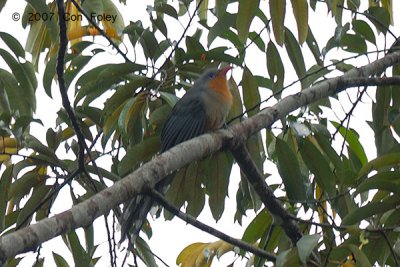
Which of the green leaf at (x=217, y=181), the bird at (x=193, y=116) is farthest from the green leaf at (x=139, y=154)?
the green leaf at (x=217, y=181)

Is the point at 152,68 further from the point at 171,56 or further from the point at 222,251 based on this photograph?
the point at 222,251

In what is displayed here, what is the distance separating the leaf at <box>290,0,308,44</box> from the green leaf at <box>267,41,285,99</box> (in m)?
0.44

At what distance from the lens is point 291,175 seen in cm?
405

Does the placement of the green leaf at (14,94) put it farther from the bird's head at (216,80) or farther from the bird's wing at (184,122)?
the bird's head at (216,80)

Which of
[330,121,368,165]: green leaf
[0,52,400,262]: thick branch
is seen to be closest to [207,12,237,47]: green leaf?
[0,52,400,262]: thick branch

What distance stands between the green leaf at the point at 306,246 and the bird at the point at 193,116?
3.53 feet

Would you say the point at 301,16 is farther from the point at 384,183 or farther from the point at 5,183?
the point at 5,183

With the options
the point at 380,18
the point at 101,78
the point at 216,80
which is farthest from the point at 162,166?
the point at 216,80

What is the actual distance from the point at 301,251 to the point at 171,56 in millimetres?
1534

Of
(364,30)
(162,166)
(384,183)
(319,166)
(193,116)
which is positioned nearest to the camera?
(162,166)

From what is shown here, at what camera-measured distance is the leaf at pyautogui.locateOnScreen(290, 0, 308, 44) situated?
387 cm

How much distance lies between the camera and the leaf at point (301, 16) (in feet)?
12.7

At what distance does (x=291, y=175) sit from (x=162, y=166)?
102 centimetres

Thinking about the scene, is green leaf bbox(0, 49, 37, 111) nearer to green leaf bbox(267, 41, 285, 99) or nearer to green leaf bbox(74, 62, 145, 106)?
green leaf bbox(74, 62, 145, 106)
